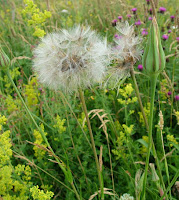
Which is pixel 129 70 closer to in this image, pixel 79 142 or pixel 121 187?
pixel 79 142

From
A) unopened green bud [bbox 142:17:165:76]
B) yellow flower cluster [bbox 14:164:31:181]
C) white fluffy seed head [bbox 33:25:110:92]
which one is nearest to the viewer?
unopened green bud [bbox 142:17:165:76]

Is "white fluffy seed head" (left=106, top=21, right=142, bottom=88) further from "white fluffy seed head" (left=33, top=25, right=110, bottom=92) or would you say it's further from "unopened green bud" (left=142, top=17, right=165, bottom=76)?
"unopened green bud" (left=142, top=17, right=165, bottom=76)

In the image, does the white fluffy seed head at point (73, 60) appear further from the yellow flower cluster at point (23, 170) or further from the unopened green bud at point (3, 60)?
the yellow flower cluster at point (23, 170)

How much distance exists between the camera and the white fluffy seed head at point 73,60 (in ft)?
4.12

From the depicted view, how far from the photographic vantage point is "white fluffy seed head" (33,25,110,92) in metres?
1.26

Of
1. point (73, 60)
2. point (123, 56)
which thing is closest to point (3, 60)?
point (73, 60)

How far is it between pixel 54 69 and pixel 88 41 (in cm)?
27

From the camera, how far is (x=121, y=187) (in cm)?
190

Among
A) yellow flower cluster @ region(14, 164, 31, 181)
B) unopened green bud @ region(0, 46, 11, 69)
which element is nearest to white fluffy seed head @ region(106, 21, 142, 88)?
unopened green bud @ region(0, 46, 11, 69)

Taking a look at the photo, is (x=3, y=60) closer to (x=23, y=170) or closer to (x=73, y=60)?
(x=73, y=60)

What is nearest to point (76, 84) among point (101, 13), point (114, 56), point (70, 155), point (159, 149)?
point (114, 56)

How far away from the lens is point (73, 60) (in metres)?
1.24

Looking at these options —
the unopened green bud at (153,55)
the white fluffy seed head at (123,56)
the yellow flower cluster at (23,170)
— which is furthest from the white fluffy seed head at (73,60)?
the yellow flower cluster at (23,170)

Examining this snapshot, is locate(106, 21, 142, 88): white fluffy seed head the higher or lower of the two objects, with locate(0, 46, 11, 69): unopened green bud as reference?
lower
